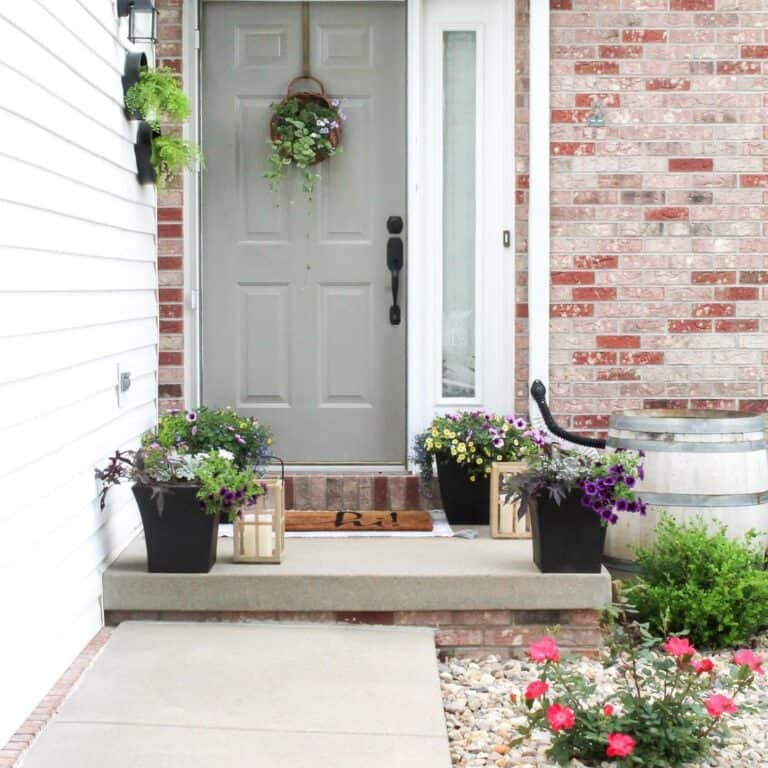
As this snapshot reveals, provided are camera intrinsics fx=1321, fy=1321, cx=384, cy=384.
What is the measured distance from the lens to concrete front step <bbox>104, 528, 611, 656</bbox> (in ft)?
13.5

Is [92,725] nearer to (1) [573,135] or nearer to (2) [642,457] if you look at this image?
(2) [642,457]

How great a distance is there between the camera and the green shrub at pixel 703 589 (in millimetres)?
4238

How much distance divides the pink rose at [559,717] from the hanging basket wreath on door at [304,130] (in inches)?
119

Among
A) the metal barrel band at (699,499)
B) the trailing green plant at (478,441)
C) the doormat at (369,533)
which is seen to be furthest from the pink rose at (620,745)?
the trailing green plant at (478,441)

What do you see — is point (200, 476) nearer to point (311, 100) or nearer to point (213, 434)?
point (213, 434)

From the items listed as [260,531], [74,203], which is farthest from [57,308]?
[260,531]

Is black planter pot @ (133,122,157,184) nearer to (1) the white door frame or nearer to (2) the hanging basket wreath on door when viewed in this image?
(1) the white door frame

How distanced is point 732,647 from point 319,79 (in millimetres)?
2770

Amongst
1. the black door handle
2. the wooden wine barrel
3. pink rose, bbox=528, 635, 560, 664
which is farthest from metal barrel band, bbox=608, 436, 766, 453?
pink rose, bbox=528, 635, 560, 664

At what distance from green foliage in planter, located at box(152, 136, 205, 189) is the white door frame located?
438 mm

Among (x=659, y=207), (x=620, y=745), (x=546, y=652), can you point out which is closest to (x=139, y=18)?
(x=659, y=207)

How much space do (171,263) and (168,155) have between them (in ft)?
2.24

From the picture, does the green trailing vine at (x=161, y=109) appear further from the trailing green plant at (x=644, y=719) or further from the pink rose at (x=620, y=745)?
the pink rose at (x=620, y=745)

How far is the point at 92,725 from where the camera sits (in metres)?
3.26
